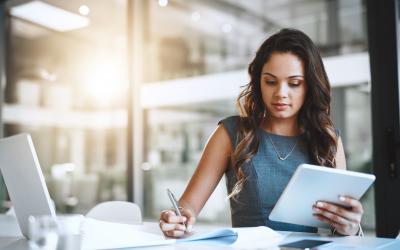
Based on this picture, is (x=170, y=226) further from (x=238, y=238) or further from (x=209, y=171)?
(x=209, y=171)

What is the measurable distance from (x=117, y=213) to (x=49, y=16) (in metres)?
2.75

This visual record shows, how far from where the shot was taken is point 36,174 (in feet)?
4.36

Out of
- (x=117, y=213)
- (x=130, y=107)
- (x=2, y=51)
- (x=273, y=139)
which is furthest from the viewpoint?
(x=2, y=51)

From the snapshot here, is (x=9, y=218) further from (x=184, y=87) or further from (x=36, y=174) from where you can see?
(x=184, y=87)

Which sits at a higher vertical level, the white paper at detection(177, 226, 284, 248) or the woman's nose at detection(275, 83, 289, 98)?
the woman's nose at detection(275, 83, 289, 98)

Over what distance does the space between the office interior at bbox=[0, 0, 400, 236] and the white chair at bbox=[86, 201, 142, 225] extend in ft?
4.02

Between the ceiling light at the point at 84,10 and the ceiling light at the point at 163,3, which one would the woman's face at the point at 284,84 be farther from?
the ceiling light at the point at 84,10

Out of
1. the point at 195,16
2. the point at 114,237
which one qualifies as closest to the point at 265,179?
the point at 114,237

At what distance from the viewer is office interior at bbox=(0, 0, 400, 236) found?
280 cm

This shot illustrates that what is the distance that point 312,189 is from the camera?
4.40 feet

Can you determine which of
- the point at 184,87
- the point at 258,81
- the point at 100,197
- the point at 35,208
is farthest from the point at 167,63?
the point at 35,208

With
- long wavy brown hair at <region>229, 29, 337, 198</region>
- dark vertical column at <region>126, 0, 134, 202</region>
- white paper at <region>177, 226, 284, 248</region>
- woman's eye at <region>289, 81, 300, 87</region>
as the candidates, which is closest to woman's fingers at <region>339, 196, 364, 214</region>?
white paper at <region>177, 226, 284, 248</region>

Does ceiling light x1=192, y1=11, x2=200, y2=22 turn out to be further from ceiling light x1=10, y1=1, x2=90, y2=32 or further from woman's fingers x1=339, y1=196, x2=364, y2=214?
woman's fingers x1=339, y1=196, x2=364, y2=214

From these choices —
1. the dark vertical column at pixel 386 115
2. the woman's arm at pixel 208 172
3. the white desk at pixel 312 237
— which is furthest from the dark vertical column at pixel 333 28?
the white desk at pixel 312 237
